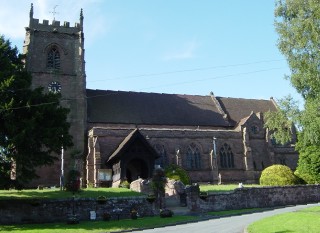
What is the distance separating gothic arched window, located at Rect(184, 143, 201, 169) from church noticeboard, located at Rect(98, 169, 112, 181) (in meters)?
9.95

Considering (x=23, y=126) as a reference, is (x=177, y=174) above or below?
below

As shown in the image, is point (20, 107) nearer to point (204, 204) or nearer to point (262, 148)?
point (204, 204)

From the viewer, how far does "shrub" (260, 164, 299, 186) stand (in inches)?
1486

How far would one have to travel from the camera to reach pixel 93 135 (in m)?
42.4

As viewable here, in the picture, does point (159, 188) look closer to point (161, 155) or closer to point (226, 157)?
point (161, 155)

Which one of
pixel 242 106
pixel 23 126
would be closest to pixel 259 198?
pixel 23 126

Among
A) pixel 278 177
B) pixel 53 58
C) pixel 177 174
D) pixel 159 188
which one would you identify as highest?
pixel 53 58

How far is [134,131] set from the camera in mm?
41312

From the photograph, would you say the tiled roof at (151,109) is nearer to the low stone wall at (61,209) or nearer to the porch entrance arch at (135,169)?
the porch entrance arch at (135,169)

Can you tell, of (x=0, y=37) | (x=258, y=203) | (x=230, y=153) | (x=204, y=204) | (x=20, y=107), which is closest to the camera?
(x=20, y=107)

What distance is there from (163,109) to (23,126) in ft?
94.7

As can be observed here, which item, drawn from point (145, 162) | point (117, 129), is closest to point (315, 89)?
point (145, 162)

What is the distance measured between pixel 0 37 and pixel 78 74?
1938cm

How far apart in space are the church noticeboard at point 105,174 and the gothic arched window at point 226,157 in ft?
47.8
